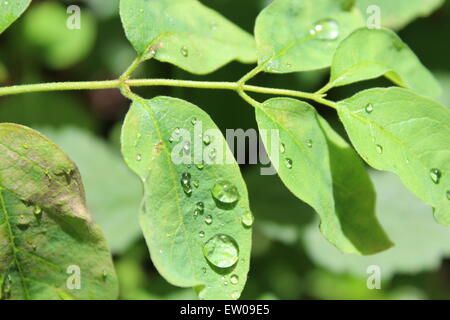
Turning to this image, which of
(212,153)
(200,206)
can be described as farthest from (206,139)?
(200,206)

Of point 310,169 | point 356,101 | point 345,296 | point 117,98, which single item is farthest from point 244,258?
point 117,98

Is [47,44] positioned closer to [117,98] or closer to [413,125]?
[117,98]

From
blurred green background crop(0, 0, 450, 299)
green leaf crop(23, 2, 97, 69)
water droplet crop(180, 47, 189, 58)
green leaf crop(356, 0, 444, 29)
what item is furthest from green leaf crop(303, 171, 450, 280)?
green leaf crop(23, 2, 97, 69)

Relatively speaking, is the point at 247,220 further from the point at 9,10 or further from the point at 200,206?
the point at 9,10

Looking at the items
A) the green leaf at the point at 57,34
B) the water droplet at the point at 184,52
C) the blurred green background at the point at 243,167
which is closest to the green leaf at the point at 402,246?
the blurred green background at the point at 243,167

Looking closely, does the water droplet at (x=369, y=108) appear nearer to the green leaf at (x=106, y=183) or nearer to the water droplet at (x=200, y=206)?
the water droplet at (x=200, y=206)

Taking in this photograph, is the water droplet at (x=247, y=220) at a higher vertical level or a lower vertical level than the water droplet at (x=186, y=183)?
lower
